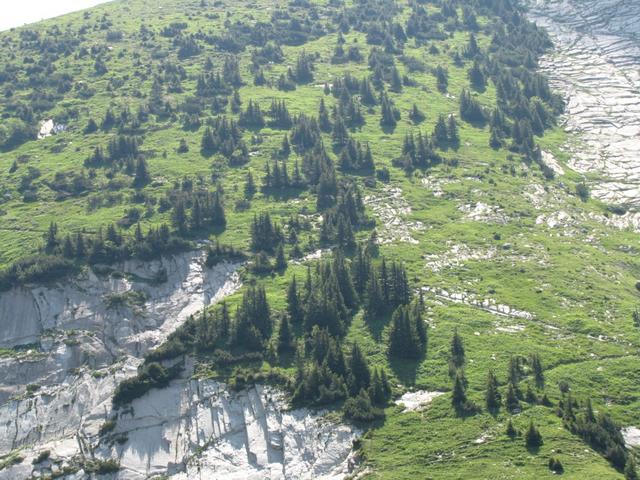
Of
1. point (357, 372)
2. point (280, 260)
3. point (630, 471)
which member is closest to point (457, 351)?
point (357, 372)

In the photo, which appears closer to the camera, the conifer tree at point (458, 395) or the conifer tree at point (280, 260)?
the conifer tree at point (458, 395)

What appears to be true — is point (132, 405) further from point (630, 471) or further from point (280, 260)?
point (630, 471)

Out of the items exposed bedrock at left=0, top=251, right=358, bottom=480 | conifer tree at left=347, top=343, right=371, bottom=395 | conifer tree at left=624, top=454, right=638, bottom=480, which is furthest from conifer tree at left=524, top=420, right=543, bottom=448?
conifer tree at left=347, top=343, right=371, bottom=395

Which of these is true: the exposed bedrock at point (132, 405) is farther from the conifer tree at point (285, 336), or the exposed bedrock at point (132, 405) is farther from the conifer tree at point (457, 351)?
the conifer tree at point (457, 351)

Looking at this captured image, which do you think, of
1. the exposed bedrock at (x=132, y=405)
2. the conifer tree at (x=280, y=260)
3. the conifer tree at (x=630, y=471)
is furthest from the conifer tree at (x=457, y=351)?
the conifer tree at (x=280, y=260)

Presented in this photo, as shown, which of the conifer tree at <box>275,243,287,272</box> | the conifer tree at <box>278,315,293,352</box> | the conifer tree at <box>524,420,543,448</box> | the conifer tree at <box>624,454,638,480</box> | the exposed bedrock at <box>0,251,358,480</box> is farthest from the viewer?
the conifer tree at <box>275,243,287,272</box>

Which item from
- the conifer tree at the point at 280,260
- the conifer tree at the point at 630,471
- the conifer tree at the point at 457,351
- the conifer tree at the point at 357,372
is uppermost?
the conifer tree at the point at 280,260

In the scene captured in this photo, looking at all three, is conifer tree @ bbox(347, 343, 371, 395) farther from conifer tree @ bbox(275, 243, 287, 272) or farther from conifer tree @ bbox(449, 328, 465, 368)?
conifer tree @ bbox(275, 243, 287, 272)

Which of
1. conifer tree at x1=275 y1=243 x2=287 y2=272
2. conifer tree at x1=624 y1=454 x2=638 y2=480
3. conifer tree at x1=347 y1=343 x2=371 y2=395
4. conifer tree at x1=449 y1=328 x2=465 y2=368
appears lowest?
conifer tree at x1=624 y1=454 x2=638 y2=480

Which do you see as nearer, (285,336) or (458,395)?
(458,395)

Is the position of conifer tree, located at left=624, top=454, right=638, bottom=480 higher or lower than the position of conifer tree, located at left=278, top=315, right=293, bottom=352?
lower

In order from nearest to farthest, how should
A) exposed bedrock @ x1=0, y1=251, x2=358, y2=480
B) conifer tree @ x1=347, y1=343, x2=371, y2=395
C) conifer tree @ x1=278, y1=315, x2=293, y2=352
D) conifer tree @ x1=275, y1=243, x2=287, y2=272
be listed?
exposed bedrock @ x1=0, y1=251, x2=358, y2=480 < conifer tree @ x1=347, y1=343, x2=371, y2=395 < conifer tree @ x1=278, y1=315, x2=293, y2=352 < conifer tree @ x1=275, y1=243, x2=287, y2=272

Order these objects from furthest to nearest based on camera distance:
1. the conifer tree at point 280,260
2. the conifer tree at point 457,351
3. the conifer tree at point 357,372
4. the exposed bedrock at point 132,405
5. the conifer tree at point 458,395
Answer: the conifer tree at point 280,260, the conifer tree at point 457,351, the conifer tree at point 357,372, the conifer tree at point 458,395, the exposed bedrock at point 132,405
